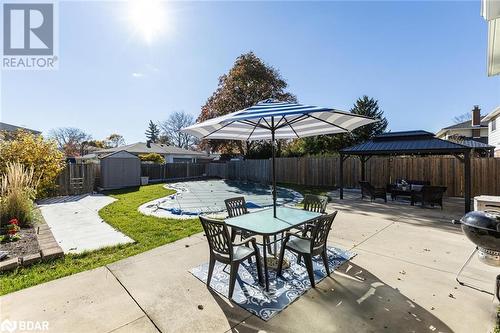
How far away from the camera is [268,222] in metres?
3.48

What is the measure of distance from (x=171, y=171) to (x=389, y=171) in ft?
54.6

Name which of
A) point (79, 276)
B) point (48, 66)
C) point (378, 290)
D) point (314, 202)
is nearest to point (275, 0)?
point (314, 202)

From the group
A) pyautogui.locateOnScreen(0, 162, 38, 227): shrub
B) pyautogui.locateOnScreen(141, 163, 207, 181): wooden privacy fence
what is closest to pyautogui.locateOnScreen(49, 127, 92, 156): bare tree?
pyautogui.locateOnScreen(141, 163, 207, 181): wooden privacy fence

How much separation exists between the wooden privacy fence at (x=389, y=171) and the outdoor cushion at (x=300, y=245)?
10.7 m

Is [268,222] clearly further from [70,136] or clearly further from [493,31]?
[70,136]

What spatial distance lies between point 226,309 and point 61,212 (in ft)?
26.0

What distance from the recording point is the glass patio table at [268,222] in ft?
9.99

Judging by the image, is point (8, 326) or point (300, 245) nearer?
point (8, 326)

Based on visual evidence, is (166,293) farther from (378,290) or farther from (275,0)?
(275,0)

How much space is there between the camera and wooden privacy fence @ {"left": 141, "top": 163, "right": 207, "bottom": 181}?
61.1 ft

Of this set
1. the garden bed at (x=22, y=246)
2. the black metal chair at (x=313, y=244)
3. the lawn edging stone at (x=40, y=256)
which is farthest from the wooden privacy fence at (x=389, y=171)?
the garden bed at (x=22, y=246)

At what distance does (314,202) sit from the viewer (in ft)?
15.3

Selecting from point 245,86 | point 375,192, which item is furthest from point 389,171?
point 245,86

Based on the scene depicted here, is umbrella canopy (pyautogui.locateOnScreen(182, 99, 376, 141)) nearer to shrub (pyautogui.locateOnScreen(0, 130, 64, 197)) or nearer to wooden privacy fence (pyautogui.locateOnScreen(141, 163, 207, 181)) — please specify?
shrub (pyautogui.locateOnScreen(0, 130, 64, 197))
